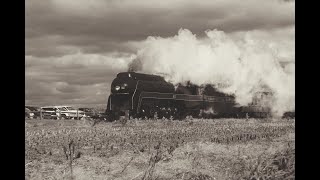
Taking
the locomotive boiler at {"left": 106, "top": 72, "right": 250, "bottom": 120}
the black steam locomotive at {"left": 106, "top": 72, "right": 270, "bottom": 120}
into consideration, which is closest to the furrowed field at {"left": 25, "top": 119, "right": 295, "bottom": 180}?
the black steam locomotive at {"left": 106, "top": 72, "right": 270, "bottom": 120}

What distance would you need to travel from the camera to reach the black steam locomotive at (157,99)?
25984 mm

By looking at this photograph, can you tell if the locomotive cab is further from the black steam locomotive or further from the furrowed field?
the furrowed field

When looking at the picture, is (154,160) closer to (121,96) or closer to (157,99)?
(157,99)

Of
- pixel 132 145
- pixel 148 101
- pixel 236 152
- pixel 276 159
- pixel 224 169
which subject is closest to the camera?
pixel 276 159

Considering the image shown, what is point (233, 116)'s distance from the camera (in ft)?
109

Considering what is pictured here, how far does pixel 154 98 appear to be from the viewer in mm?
26562

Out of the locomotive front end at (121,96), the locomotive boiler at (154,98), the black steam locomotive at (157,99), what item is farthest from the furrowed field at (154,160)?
the locomotive front end at (121,96)

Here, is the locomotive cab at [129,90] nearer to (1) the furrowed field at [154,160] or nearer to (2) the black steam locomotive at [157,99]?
(2) the black steam locomotive at [157,99]

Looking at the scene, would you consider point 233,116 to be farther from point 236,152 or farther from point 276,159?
point 276,159

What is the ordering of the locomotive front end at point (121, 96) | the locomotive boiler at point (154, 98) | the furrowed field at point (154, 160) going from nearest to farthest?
the furrowed field at point (154, 160)
the locomotive boiler at point (154, 98)
the locomotive front end at point (121, 96)

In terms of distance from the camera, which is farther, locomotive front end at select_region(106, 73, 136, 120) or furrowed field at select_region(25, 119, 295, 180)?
locomotive front end at select_region(106, 73, 136, 120)

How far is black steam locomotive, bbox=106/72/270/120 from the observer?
25984mm

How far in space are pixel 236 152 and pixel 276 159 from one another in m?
2.79
